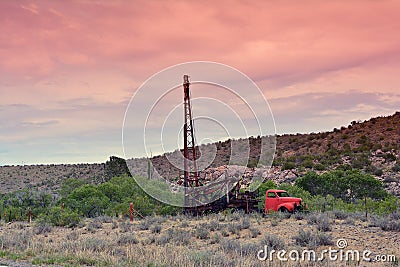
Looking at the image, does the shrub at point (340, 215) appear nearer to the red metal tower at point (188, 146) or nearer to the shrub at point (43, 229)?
the red metal tower at point (188, 146)

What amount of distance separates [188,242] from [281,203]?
7.71 metres

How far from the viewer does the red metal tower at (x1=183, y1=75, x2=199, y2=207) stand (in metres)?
23.4

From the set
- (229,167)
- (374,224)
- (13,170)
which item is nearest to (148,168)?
(229,167)

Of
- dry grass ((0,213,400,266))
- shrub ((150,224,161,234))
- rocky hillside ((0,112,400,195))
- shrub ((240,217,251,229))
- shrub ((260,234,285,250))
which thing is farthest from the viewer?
rocky hillside ((0,112,400,195))

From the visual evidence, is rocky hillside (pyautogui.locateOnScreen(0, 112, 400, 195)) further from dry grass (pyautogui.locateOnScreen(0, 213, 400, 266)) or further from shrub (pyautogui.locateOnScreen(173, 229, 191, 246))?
shrub (pyautogui.locateOnScreen(173, 229, 191, 246))

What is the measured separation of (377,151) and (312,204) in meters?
26.4

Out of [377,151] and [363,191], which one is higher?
[377,151]

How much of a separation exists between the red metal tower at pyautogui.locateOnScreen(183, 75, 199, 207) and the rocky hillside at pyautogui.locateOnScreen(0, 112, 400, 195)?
147cm

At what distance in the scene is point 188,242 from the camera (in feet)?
56.7

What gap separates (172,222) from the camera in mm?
24016

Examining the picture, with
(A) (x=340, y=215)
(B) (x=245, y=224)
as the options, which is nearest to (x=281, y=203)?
(A) (x=340, y=215)

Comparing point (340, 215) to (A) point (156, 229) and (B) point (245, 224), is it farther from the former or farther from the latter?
(A) point (156, 229)

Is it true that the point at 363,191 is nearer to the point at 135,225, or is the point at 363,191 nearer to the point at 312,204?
the point at 312,204

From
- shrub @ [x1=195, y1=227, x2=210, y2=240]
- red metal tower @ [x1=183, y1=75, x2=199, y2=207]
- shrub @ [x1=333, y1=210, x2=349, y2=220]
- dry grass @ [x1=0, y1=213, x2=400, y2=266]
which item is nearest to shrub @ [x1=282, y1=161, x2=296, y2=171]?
red metal tower @ [x1=183, y1=75, x2=199, y2=207]
